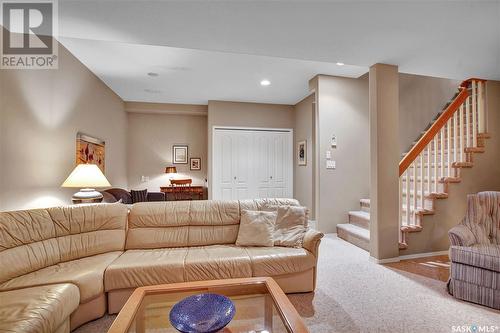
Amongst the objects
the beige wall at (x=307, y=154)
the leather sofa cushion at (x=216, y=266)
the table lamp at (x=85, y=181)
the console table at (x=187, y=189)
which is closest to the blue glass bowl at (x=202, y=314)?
the leather sofa cushion at (x=216, y=266)

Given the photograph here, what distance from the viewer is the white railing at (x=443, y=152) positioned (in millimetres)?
3176

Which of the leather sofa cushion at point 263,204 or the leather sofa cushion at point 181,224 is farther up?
the leather sofa cushion at point 263,204

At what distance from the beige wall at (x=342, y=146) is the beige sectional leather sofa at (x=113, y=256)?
5.34 feet

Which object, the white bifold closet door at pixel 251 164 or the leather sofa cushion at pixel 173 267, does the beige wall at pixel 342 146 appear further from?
the leather sofa cushion at pixel 173 267

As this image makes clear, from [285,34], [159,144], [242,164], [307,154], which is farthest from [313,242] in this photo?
[159,144]

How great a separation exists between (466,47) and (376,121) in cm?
119

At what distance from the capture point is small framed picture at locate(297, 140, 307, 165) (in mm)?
5371

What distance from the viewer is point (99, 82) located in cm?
421

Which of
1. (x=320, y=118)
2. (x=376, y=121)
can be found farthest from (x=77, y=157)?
(x=376, y=121)

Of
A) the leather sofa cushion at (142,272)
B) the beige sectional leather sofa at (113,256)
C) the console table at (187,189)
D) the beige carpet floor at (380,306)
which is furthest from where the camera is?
the console table at (187,189)

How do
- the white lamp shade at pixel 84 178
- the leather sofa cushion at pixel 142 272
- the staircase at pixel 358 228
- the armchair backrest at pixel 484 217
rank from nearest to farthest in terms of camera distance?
the leather sofa cushion at pixel 142 272 < the armchair backrest at pixel 484 217 < the white lamp shade at pixel 84 178 < the staircase at pixel 358 228

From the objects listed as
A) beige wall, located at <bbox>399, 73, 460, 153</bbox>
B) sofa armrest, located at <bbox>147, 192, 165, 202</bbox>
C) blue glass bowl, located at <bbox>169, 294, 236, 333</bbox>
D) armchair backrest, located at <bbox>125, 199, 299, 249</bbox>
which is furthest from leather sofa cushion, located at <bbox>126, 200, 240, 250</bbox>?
beige wall, located at <bbox>399, 73, 460, 153</bbox>

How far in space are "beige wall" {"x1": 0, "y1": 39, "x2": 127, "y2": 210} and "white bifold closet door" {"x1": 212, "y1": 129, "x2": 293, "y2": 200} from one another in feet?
8.52

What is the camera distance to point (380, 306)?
2029mm
